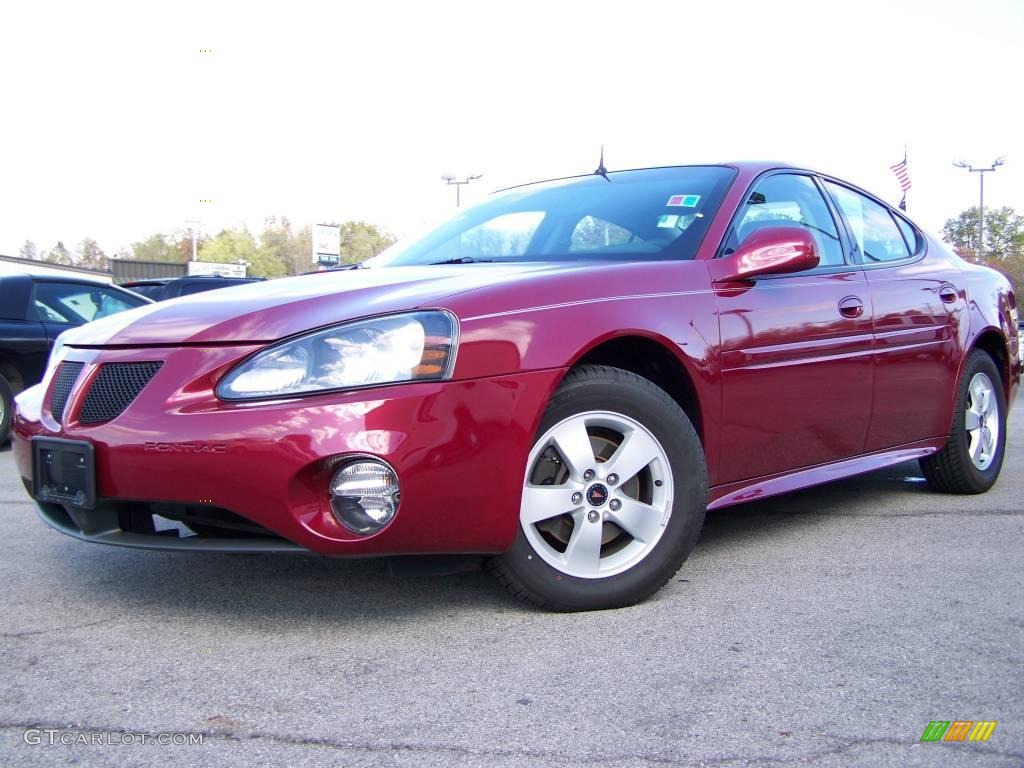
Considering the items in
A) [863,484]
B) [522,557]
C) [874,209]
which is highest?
[874,209]

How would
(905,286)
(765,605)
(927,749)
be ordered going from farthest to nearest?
1. (905,286)
2. (765,605)
3. (927,749)

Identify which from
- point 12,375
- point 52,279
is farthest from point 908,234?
point 52,279

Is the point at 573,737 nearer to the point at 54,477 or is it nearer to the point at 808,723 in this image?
the point at 808,723

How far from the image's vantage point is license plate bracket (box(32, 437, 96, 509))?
2.78 meters

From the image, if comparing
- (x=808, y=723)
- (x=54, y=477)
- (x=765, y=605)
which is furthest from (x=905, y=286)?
(x=54, y=477)

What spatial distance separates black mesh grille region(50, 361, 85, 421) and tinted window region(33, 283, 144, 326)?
520 centimetres

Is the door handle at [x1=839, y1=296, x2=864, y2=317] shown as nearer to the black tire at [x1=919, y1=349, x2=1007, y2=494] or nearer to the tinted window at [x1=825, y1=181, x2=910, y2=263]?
the tinted window at [x1=825, y1=181, x2=910, y2=263]

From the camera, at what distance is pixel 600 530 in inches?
118

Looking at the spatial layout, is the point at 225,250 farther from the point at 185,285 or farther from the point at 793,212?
the point at 793,212

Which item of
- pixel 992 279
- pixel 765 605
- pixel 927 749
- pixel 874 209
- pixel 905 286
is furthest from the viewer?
pixel 992 279

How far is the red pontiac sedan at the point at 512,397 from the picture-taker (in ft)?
8.72

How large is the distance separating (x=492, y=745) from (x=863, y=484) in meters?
3.80

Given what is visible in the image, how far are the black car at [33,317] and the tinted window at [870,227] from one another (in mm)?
5176

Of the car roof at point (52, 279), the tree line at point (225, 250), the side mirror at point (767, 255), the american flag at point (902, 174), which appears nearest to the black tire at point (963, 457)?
the side mirror at point (767, 255)
